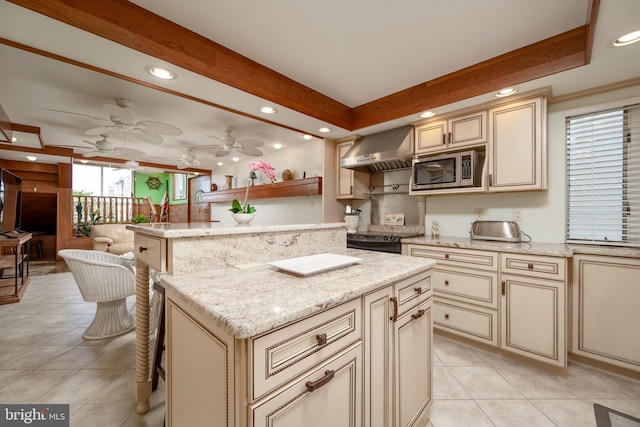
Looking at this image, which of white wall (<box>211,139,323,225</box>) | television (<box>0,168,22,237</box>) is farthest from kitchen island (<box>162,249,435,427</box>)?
television (<box>0,168,22,237</box>)

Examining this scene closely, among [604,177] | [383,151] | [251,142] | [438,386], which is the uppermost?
[251,142]

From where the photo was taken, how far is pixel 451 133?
2.66 metres

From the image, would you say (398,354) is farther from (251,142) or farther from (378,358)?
(251,142)

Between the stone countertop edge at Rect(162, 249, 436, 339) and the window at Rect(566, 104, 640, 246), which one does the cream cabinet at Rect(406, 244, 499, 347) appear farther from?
the stone countertop edge at Rect(162, 249, 436, 339)

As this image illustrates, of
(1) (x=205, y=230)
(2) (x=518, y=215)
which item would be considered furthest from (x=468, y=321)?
(1) (x=205, y=230)

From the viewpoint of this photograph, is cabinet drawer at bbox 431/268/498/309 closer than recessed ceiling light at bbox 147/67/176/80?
No

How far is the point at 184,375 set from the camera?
0.96m

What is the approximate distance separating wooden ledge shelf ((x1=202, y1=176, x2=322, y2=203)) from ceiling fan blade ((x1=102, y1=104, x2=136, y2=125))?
85.4 inches

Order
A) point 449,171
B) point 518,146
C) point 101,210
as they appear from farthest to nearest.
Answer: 1. point 101,210
2. point 449,171
3. point 518,146

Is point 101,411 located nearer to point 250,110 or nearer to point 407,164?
point 250,110

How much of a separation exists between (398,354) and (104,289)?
8.66ft

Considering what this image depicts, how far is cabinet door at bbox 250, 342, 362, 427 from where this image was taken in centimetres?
69

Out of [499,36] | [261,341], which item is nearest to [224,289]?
[261,341]

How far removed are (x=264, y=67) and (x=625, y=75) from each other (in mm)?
2812
